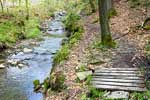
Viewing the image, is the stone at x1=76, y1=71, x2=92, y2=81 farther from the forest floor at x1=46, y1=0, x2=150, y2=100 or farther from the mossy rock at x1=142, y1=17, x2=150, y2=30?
the mossy rock at x1=142, y1=17, x2=150, y2=30

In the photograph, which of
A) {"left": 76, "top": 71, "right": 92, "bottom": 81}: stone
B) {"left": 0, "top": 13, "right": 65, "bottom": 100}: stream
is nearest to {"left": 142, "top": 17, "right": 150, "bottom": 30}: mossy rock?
{"left": 0, "top": 13, "right": 65, "bottom": 100}: stream

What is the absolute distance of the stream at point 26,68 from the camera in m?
15.6

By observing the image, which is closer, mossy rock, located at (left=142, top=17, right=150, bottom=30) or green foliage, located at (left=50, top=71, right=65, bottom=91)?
green foliage, located at (left=50, top=71, right=65, bottom=91)

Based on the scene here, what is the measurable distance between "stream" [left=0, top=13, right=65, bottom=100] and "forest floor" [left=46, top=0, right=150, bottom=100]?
6.60 feet

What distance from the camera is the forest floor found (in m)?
12.9

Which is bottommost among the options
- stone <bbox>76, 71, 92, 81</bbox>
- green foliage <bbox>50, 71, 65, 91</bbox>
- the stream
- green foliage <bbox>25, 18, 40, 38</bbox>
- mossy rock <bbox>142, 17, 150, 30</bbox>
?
the stream

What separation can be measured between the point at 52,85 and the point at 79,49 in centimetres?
415

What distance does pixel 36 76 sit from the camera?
18109 mm

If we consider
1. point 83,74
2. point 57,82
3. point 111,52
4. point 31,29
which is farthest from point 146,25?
point 31,29

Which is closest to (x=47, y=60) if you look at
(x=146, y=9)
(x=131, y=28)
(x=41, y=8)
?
(x=131, y=28)

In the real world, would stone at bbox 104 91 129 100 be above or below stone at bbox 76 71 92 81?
below

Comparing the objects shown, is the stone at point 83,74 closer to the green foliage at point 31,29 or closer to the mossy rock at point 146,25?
the mossy rock at point 146,25

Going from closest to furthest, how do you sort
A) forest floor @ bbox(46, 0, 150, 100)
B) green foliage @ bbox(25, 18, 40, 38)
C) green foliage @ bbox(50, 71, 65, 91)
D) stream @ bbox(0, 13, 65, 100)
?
1. forest floor @ bbox(46, 0, 150, 100)
2. green foliage @ bbox(50, 71, 65, 91)
3. stream @ bbox(0, 13, 65, 100)
4. green foliage @ bbox(25, 18, 40, 38)

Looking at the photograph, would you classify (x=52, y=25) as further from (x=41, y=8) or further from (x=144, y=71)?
(x=144, y=71)
